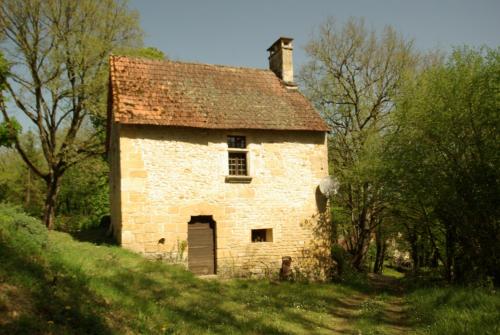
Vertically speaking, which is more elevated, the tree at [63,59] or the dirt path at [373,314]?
the tree at [63,59]

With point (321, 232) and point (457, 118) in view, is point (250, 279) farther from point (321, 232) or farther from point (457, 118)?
point (457, 118)

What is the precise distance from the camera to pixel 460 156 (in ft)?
37.8

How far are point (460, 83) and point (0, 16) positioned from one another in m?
18.6

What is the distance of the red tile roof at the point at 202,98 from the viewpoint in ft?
42.6

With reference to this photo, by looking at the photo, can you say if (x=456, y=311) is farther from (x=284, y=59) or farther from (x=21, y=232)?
(x=284, y=59)

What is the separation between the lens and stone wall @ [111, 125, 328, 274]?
12.3 metres

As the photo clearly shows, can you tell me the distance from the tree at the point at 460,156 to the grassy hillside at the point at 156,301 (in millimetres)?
2351

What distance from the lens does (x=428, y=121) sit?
455 inches

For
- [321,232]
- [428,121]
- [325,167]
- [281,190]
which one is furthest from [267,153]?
[428,121]

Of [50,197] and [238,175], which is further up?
[238,175]

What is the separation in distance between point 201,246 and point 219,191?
76.3 inches

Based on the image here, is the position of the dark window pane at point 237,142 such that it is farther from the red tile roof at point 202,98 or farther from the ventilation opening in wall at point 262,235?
the ventilation opening in wall at point 262,235

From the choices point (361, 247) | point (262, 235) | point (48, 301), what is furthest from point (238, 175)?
point (361, 247)

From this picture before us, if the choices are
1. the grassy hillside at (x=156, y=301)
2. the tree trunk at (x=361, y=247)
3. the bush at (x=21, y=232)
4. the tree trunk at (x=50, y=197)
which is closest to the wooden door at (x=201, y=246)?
the grassy hillside at (x=156, y=301)
